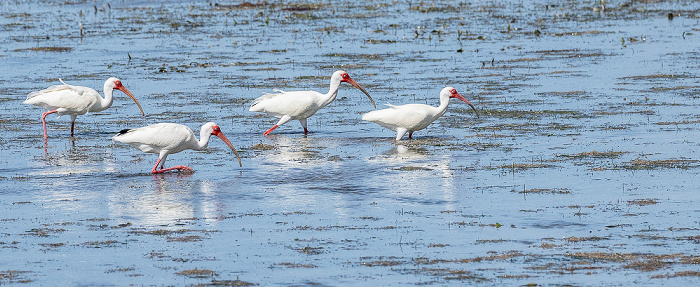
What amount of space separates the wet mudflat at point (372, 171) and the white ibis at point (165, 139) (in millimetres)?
326

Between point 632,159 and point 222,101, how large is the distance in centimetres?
889

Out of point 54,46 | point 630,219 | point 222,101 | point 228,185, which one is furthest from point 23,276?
point 54,46

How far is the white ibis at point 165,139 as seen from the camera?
14.1 m

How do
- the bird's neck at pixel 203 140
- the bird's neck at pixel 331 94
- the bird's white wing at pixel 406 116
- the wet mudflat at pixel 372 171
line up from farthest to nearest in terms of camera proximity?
the bird's neck at pixel 331 94 < the bird's white wing at pixel 406 116 < the bird's neck at pixel 203 140 < the wet mudflat at pixel 372 171

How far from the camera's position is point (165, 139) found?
14.1 meters

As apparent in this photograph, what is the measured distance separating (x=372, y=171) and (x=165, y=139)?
259 centimetres

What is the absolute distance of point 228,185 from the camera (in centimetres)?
1333

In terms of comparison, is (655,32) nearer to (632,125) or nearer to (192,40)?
(192,40)

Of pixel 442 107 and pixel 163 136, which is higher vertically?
pixel 442 107

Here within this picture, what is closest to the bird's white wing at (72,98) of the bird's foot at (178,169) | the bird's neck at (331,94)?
the bird's neck at (331,94)

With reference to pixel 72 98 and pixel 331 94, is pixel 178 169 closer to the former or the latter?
pixel 72 98

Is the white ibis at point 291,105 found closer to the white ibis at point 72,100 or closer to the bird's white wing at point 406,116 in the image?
the bird's white wing at point 406,116

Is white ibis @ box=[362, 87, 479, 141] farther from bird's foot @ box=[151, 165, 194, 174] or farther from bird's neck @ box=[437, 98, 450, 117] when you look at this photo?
bird's foot @ box=[151, 165, 194, 174]

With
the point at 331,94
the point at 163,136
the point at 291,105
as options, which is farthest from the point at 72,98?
the point at 163,136
